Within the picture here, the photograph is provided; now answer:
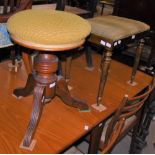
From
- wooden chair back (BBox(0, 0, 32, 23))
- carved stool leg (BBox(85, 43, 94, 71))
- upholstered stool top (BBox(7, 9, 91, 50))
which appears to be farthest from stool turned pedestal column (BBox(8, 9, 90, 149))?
carved stool leg (BBox(85, 43, 94, 71))

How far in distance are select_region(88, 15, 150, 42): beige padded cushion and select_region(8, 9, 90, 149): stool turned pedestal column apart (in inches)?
5.6

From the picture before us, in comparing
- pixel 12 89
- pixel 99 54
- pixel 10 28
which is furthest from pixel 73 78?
pixel 10 28

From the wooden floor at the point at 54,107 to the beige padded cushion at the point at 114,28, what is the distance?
34cm

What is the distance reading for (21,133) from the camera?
983 mm

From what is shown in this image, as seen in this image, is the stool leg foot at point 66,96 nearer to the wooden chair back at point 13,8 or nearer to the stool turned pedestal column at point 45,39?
the stool turned pedestal column at point 45,39

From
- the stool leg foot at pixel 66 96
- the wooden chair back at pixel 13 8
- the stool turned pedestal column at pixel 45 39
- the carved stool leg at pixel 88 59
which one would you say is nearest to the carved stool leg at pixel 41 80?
the stool turned pedestal column at pixel 45 39

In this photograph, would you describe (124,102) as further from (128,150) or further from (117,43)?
(128,150)

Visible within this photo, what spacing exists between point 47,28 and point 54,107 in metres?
0.44

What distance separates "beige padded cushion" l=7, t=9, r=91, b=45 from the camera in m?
0.82

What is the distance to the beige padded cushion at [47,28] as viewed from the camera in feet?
2.68

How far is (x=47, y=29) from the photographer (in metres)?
0.84

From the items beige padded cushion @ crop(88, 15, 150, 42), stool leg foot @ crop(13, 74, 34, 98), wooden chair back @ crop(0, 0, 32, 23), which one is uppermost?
wooden chair back @ crop(0, 0, 32, 23)

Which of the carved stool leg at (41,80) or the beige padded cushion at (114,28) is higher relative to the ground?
the beige padded cushion at (114,28)

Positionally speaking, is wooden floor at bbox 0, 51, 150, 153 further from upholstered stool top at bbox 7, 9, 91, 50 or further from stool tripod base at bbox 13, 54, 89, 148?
upholstered stool top at bbox 7, 9, 91, 50
